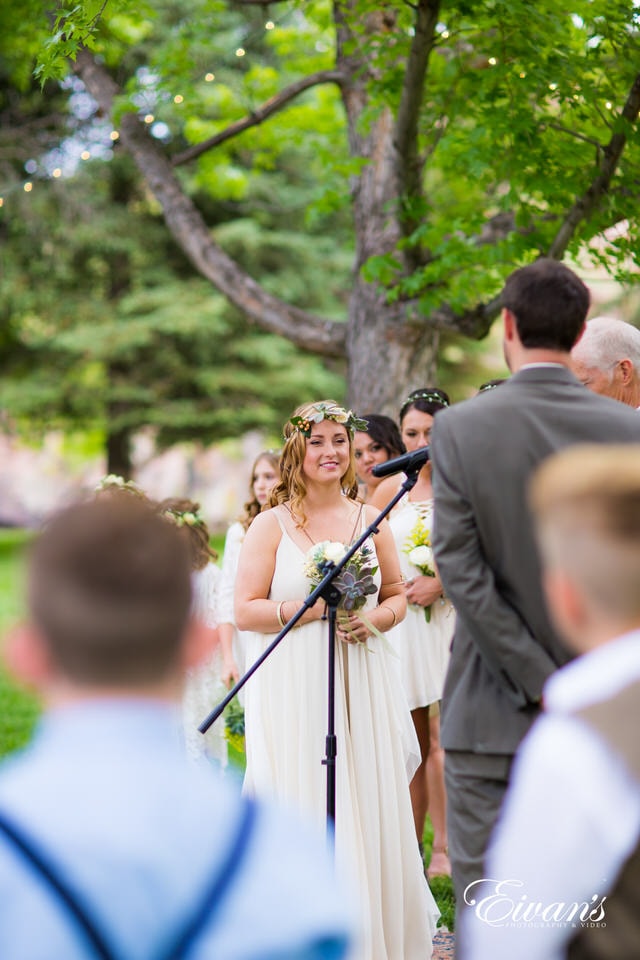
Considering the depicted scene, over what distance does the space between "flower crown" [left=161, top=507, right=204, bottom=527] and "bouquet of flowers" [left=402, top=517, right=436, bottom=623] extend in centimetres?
131

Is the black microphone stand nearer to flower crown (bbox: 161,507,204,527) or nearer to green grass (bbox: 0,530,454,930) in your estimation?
green grass (bbox: 0,530,454,930)

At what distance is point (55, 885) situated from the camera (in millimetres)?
1281

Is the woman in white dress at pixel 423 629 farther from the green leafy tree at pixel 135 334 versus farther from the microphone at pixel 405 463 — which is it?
the green leafy tree at pixel 135 334

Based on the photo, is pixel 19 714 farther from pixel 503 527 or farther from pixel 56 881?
pixel 56 881

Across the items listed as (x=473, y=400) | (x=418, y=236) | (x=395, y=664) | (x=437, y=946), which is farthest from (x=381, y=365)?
(x=473, y=400)

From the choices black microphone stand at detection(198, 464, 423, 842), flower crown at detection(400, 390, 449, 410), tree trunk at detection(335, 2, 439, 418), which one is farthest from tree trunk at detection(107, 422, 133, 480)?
black microphone stand at detection(198, 464, 423, 842)

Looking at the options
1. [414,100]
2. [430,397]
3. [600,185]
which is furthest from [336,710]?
[414,100]

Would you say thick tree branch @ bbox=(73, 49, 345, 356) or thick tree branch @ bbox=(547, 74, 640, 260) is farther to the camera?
thick tree branch @ bbox=(73, 49, 345, 356)

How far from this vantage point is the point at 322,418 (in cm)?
465

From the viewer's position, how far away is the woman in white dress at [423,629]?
5.60 metres

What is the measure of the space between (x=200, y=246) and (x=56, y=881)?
802 cm

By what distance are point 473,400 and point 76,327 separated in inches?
711

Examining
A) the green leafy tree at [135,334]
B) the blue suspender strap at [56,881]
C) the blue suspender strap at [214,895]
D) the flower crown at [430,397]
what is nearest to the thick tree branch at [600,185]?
the flower crown at [430,397]

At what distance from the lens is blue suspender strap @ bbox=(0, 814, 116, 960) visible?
128 centimetres
